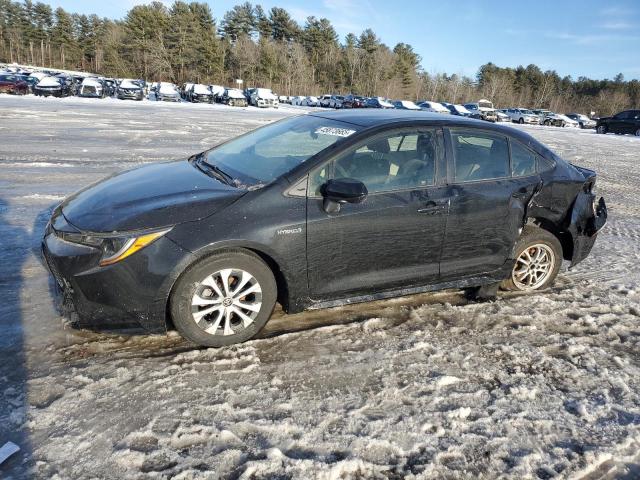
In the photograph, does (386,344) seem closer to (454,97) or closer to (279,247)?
(279,247)

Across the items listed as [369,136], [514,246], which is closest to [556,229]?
[514,246]

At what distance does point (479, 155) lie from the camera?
13.5ft

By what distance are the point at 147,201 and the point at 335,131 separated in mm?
1575

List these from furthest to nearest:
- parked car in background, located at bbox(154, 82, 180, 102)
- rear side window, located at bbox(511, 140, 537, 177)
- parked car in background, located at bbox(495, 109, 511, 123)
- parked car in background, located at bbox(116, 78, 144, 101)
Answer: parked car in background, located at bbox(495, 109, 511, 123) → parked car in background, located at bbox(154, 82, 180, 102) → parked car in background, located at bbox(116, 78, 144, 101) → rear side window, located at bbox(511, 140, 537, 177)

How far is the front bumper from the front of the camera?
299 cm

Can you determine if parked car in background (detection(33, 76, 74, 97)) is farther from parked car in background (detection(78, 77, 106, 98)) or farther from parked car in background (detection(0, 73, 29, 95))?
parked car in background (detection(78, 77, 106, 98))

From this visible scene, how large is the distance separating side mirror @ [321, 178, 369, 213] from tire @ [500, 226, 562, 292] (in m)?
1.94

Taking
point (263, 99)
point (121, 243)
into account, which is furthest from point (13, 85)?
point (121, 243)

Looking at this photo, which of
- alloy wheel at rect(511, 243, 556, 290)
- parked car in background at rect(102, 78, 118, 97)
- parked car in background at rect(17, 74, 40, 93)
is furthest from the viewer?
parked car in background at rect(102, 78, 118, 97)

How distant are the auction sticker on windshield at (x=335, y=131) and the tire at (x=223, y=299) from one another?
1222 millimetres

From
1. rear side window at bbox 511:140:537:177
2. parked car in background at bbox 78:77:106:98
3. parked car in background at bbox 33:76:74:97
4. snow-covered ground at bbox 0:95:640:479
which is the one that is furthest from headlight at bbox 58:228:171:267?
parked car in background at bbox 78:77:106:98

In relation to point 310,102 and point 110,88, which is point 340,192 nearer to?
point 110,88

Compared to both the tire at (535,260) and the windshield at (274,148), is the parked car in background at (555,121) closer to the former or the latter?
the tire at (535,260)

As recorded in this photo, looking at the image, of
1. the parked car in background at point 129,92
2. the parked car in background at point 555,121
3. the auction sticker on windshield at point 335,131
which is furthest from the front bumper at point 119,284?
the parked car in background at point 555,121
